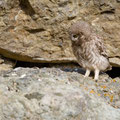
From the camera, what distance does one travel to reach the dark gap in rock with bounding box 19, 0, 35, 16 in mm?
8422

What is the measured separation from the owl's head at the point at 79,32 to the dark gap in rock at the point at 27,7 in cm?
258

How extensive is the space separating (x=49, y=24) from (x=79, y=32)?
8.17 feet

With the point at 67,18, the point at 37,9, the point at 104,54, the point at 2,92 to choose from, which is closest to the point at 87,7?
the point at 67,18

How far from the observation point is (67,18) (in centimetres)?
852

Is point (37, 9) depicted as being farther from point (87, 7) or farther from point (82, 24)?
point (82, 24)

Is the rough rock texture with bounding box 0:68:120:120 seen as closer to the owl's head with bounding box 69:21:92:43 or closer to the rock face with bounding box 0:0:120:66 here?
the owl's head with bounding box 69:21:92:43

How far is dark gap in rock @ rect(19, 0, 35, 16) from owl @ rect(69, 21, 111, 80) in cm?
248

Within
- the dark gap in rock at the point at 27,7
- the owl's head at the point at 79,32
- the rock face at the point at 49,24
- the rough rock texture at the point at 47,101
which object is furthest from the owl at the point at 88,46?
the dark gap in rock at the point at 27,7

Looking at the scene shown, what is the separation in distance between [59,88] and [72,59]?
418 centimetres

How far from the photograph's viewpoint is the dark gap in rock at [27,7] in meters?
8.42

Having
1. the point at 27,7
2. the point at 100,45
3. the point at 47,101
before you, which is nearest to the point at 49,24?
the point at 27,7

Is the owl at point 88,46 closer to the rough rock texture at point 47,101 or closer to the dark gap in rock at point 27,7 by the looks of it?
the rough rock texture at point 47,101

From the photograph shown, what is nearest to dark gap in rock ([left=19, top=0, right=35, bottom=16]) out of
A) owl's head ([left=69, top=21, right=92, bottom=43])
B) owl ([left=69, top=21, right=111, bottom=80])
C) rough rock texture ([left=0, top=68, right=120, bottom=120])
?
owl ([left=69, top=21, right=111, bottom=80])

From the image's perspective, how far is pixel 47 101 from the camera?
14.5 feet
